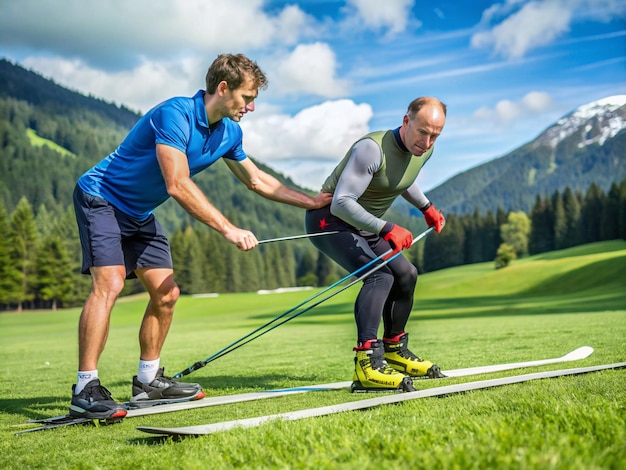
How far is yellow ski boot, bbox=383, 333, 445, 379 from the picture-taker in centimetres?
573

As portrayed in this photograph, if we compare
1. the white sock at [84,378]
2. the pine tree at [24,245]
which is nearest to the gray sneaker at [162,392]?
the white sock at [84,378]

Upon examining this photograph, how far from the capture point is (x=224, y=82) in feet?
15.8

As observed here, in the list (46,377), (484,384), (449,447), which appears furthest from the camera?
(46,377)

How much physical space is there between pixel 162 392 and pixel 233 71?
99.8 inches

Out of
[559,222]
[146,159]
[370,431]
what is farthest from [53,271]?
[370,431]

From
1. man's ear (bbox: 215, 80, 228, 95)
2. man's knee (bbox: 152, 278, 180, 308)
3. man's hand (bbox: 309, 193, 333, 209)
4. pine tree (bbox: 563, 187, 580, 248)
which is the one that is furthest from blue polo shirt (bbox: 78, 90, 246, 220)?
pine tree (bbox: 563, 187, 580, 248)

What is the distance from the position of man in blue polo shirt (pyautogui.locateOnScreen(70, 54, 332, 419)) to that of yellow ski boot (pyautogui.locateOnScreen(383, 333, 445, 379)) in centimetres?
171

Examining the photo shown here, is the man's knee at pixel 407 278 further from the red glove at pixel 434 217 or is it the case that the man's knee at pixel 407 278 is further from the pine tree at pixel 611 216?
the pine tree at pixel 611 216

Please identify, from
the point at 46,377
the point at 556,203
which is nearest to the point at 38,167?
the point at 556,203

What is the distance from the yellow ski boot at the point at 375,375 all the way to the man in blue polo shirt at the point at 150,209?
49.6 inches

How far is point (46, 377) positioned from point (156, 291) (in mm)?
4417

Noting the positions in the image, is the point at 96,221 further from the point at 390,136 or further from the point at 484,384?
the point at 484,384

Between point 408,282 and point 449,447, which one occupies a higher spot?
point 408,282

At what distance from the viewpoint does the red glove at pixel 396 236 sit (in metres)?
5.33
